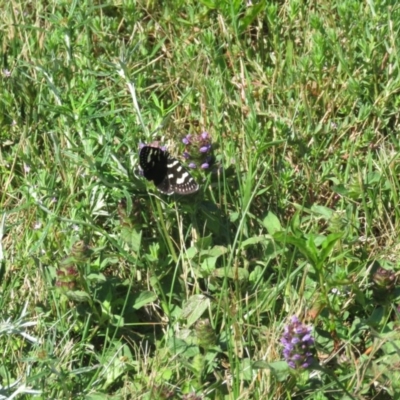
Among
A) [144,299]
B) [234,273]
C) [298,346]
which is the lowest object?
[144,299]

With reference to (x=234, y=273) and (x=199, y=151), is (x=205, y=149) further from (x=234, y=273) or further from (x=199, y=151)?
(x=234, y=273)

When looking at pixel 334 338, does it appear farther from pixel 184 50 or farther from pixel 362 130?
pixel 184 50

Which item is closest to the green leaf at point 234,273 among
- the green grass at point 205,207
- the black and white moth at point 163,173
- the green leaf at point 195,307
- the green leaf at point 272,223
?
the green grass at point 205,207

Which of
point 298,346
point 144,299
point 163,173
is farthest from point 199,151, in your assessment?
point 298,346

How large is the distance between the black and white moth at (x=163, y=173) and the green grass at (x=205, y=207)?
84mm

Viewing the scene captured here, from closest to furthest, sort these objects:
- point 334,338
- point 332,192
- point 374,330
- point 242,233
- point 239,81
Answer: point 374,330
point 334,338
point 242,233
point 332,192
point 239,81

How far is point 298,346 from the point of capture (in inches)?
142

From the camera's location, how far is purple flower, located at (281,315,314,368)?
11.8 ft

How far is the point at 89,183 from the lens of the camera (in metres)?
4.51

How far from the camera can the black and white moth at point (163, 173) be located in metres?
4.10

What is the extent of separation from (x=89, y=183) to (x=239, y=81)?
3.80 feet

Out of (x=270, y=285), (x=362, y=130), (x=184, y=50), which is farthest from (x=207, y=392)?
(x=184, y=50)

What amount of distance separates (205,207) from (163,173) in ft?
1.00

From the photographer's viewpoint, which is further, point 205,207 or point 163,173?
point 205,207
